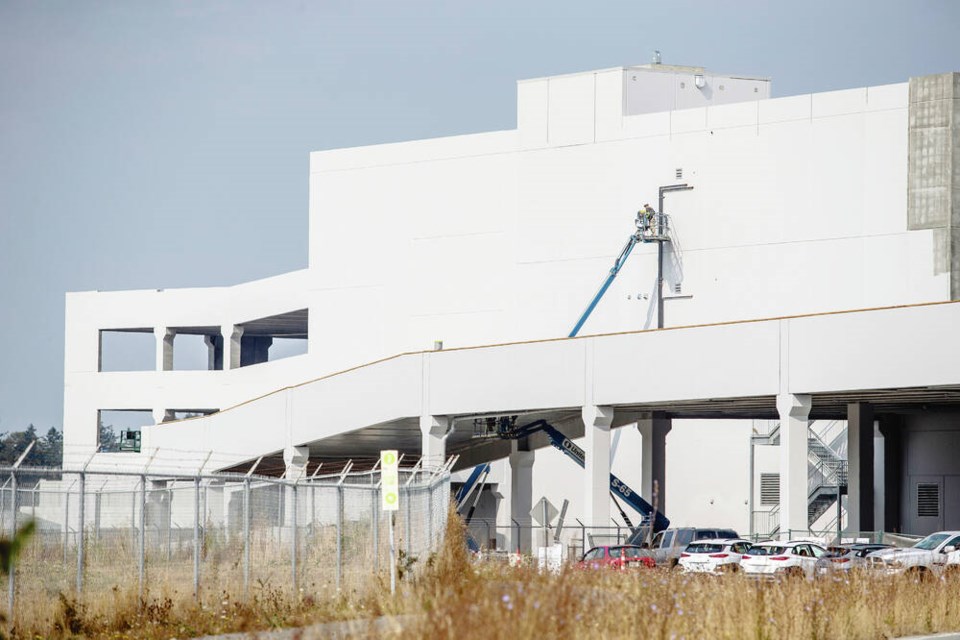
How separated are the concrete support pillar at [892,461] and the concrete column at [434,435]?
17822mm

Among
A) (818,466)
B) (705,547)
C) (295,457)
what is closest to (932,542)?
(705,547)

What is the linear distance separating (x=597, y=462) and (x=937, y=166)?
734 inches

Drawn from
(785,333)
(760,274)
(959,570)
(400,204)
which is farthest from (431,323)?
(959,570)

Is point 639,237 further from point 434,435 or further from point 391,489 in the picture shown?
point 391,489

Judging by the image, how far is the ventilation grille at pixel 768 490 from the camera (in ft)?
221

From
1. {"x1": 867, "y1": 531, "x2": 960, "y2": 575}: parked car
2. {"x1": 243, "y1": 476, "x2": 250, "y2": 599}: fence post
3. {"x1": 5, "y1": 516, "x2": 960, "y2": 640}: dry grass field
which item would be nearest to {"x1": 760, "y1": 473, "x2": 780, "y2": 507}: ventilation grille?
{"x1": 867, "y1": 531, "x2": 960, "y2": 575}: parked car

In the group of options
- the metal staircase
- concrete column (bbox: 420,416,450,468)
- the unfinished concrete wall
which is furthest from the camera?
the metal staircase

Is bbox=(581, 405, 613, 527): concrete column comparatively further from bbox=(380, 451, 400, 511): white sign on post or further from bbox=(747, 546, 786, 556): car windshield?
bbox=(380, 451, 400, 511): white sign on post

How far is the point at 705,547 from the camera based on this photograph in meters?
38.7

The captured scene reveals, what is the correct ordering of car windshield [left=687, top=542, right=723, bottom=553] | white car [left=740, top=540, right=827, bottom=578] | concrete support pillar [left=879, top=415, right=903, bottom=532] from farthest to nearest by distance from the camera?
concrete support pillar [left=879, top=415, right=903, bottom=532] → car windshield [left=687, top=542, right=723, bottom=553] → white car [left=740, top=540, right=827, bottom=578]

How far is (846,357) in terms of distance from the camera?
146ft

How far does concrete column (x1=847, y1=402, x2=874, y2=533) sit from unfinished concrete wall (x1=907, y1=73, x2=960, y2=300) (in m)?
7.50

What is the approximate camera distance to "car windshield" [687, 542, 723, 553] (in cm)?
3856

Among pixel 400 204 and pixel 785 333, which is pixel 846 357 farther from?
pixel 400 204
